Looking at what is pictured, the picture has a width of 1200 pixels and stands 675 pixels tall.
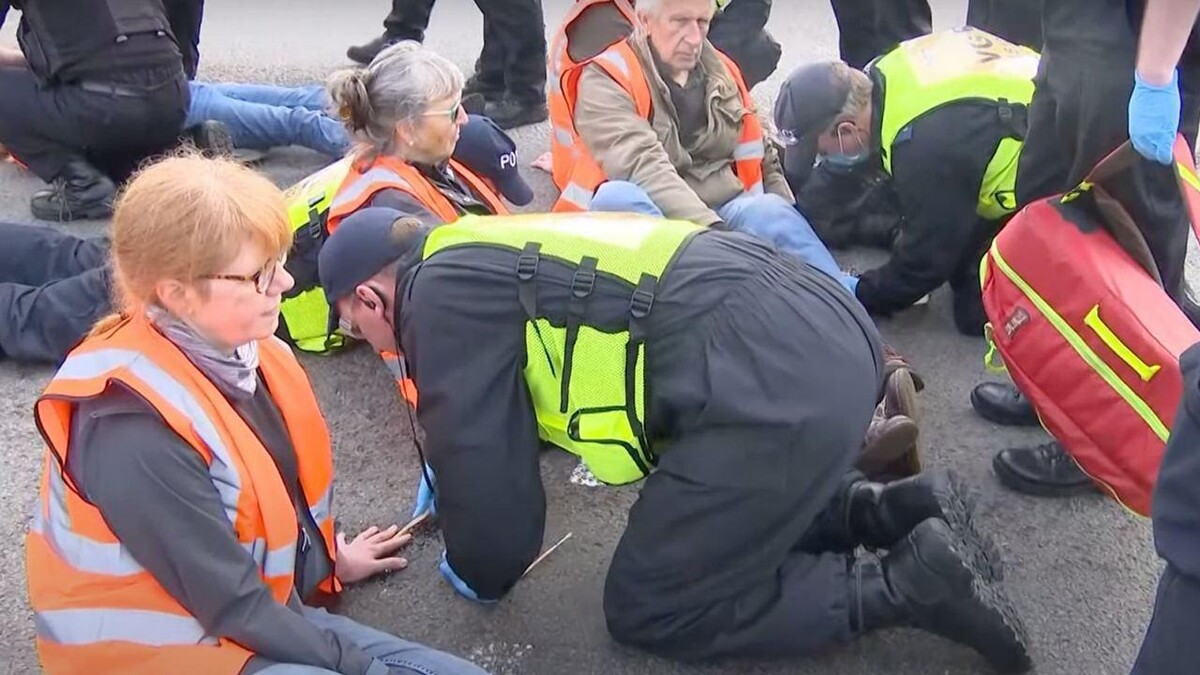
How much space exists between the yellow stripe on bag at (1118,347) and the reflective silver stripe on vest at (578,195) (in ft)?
4.31

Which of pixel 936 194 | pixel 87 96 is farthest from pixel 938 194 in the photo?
pixel 87 96

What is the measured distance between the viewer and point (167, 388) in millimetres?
1664

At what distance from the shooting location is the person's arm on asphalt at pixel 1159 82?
2.24m

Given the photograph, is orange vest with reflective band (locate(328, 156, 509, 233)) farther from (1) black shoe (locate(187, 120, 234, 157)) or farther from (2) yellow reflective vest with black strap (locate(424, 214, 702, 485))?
(1) black shoe (locate(187, 120, 234, 157))

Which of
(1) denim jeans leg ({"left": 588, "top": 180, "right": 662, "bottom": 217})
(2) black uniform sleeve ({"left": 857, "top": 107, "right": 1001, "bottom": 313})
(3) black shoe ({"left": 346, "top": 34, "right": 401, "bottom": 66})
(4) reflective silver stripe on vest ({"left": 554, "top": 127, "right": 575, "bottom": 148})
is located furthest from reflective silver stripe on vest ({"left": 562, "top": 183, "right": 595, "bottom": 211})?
(3) black shoe ({"left": 346, "top": 34, "right": 401, "bottom": 66})

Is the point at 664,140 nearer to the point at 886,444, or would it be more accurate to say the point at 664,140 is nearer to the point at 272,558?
the point at 886,444

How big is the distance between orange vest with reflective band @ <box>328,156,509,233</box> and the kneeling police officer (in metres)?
0.60

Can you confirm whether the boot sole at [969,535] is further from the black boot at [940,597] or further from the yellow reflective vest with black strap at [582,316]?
the yellow reflective vest with black strap at [582,316]

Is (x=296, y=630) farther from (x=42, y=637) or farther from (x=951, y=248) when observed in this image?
(x=951, y=248)

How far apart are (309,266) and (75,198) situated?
44.5 inches

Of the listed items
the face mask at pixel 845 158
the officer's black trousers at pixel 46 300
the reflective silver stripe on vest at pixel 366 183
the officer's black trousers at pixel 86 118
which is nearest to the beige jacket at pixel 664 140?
the face mask at pixel 845 158

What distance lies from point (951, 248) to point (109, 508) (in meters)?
2.10

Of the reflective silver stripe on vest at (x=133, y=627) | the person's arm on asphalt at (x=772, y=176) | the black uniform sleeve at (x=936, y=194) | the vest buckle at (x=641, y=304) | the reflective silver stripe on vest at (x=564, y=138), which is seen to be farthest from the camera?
the person's arm on asphalt at (x=772, y=176)

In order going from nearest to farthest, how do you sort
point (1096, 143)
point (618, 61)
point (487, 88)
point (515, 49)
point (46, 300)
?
point (1096, 143) < point (46, 300) < point (618, 61) < point (515, 49) < point (487, 88)
